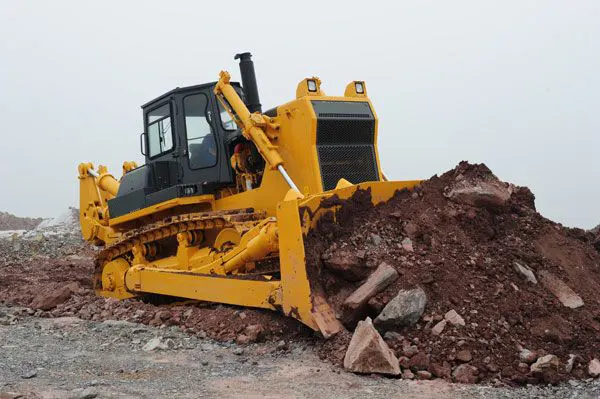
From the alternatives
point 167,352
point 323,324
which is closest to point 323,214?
point 323,324

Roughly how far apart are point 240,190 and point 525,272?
144 inches

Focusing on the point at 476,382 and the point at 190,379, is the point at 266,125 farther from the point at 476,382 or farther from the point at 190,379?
the point at 476,382

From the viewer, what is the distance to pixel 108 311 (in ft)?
24.5

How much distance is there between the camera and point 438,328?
4945mm

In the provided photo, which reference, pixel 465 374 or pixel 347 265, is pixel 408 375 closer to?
pixel 465 374

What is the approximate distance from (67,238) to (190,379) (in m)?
13.7

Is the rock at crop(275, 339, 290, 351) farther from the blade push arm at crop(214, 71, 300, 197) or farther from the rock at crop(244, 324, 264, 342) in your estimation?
the blade push arm at crop(214, 71, 300, 197)

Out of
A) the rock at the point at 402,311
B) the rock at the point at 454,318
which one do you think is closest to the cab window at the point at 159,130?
the rock at the point at 402,311

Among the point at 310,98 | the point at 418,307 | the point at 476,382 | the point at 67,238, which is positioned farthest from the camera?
the point at 67,238

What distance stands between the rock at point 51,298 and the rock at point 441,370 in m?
5.23

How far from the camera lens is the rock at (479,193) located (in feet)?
20.3

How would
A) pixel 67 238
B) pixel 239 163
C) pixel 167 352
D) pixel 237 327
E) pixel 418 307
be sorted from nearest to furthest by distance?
1. pixel 418 307
2. pixel 167 352
3. pixel 237 327
4. pixel 239 163
5. pixel 67 238

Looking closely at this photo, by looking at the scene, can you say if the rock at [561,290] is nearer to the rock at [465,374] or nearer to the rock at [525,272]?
the rock at [525,272]

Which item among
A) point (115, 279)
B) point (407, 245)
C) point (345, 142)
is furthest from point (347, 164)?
point (115, 279)
